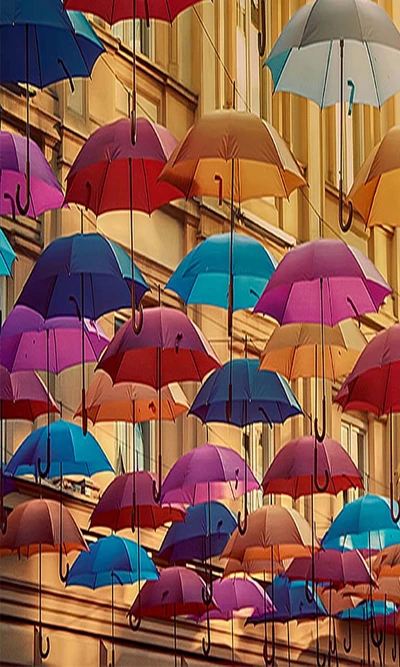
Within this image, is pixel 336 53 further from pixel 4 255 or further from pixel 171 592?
pixel 171 592

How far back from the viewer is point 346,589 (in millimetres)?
19500

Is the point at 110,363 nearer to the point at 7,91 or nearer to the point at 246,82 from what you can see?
the point at 7,91

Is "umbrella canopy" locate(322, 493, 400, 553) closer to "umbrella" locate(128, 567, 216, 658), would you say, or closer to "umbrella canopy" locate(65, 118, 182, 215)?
"umbrella" locate(128, 567, 216, 658)

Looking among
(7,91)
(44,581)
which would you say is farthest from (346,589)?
(7,91)

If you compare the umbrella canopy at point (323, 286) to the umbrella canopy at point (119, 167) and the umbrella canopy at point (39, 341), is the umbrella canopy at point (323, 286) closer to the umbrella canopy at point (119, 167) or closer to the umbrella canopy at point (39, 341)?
the umbrella canopy at point (119, 167)

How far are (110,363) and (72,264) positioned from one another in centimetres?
113

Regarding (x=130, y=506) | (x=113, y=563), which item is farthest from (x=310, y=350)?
(x=113, y=563)

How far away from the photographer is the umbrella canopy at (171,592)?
16.9m

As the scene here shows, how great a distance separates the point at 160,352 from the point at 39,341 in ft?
3.44

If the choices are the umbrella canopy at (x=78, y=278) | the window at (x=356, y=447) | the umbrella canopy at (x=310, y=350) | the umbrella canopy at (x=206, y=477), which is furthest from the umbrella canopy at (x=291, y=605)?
the umbrella canopy at (x=78, y=278)

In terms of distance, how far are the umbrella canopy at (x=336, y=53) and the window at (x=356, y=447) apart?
12984 millimetres

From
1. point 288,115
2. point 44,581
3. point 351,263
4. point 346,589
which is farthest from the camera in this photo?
point 288,115

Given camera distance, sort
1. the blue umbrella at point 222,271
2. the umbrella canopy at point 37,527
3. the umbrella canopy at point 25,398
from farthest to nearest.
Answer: the umbrella canopy at point 37,527
the umbrella canopy at point 25,398
the blue umbrella at point 222,271

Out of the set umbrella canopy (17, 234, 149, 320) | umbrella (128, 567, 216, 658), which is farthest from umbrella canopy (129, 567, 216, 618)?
umbrella canopy (17, 234, 149, 320)
